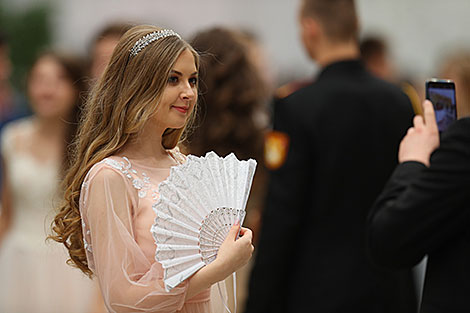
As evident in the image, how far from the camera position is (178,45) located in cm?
207

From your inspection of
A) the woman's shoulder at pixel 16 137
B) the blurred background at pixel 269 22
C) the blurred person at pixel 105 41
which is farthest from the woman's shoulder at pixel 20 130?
the blurred background at pixel 269 22

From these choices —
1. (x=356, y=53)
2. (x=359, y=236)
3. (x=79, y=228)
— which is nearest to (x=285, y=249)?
(x=359, y=236)

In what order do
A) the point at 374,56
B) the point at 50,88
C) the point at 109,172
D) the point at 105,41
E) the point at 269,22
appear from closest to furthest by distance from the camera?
the point at 109,172 < the point at 105,41 < the point at 50,88 < the point at 374,56 < the point at 269,22

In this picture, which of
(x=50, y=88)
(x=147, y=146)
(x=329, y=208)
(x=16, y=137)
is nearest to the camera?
(x=147, y=146)

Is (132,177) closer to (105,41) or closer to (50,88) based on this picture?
(105,41)

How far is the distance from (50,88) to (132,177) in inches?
111

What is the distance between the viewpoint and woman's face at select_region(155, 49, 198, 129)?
2.06 meters

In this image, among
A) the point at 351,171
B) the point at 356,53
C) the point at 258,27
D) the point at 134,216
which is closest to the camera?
the point at 134,216

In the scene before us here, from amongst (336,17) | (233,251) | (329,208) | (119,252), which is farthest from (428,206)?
(336,17)

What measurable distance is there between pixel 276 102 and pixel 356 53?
0.46m

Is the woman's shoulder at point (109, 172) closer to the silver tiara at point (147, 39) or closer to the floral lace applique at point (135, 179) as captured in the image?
the floral lace applique at point (135, 179)

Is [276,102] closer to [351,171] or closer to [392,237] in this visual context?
[351,171]

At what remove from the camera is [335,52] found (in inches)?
150

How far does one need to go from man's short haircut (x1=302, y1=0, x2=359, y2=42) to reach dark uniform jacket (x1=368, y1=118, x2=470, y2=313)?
1.43 meters
